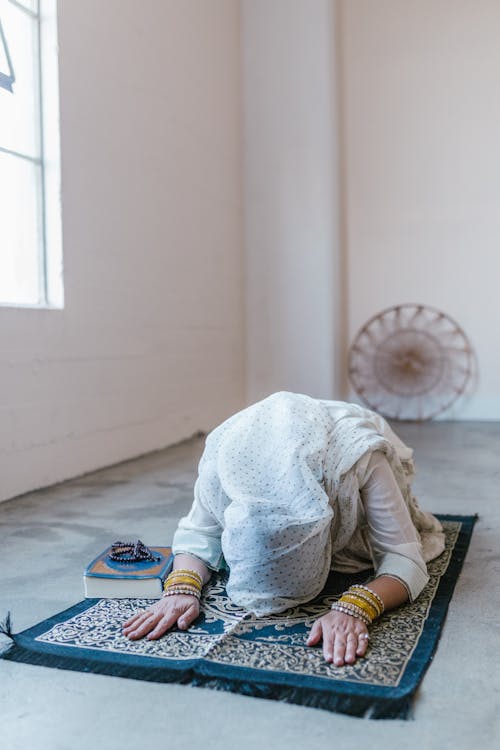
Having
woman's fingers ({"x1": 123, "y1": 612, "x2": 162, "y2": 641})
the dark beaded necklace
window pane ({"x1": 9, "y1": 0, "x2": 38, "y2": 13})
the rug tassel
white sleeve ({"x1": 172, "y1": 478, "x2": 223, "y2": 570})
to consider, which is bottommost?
the rug tassel

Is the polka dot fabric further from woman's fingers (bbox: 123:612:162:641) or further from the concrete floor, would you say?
the concrete floor

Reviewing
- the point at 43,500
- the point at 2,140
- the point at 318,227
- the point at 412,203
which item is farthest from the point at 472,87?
the point at 43,500

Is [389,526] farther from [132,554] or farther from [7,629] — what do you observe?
[7,629]

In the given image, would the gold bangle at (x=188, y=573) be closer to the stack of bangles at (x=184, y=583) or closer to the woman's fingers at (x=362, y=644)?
the stack of bangles at (x=184, y=583)

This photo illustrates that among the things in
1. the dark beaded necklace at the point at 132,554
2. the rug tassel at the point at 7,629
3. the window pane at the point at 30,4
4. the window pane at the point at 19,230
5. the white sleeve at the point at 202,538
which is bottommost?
the rug tassel at the point at 7,629

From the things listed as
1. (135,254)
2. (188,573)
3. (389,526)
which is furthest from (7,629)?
(135,254)

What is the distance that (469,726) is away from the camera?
1.34 meters

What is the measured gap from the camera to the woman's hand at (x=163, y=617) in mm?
1723

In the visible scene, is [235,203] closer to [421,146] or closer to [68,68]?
[421,146]

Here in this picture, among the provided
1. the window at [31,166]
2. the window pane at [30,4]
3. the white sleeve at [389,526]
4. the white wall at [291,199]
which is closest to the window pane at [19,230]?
the window at [31,166]

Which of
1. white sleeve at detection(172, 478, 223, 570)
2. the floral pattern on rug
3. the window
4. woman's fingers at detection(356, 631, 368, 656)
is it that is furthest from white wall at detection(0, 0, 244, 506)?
woman's fingers at detection(356, 631, 368, 656)

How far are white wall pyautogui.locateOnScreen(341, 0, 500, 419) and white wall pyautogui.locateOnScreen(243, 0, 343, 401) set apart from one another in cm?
28

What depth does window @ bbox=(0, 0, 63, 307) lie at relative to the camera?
369 centimetres

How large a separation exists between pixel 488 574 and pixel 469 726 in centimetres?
92
